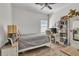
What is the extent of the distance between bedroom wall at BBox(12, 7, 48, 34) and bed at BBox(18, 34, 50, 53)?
9cm

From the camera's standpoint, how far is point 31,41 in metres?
1.92

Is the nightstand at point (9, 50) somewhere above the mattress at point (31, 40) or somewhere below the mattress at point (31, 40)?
below

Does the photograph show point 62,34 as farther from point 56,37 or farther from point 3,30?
point 3,30

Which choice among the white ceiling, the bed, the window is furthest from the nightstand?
the white ceiling

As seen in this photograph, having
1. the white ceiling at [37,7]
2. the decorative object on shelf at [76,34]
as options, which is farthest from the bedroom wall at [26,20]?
the decorative object on shelf at [76,34]

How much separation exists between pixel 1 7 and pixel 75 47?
1484 millimetres

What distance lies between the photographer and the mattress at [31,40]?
186cm

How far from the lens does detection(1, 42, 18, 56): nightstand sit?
182cm

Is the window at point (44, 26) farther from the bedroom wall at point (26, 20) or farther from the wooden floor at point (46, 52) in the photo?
the wooden floor at point (46, 52)

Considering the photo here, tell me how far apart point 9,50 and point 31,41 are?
1.36 ft

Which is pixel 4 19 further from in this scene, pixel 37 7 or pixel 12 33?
Answer: pixel 37 7

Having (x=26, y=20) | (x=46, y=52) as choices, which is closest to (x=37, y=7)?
(x=26, y=20)

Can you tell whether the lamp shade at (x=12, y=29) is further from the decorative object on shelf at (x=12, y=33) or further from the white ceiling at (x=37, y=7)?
the white ceiling at (x=37, y=7)

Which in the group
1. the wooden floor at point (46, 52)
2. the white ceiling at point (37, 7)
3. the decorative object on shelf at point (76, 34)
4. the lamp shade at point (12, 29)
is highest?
the white ceiling at point (37, 7)
